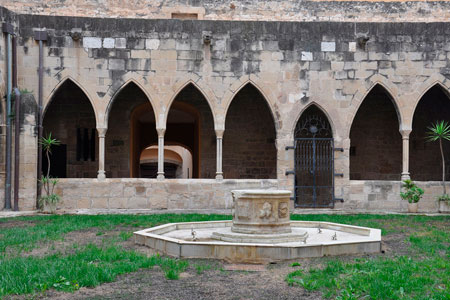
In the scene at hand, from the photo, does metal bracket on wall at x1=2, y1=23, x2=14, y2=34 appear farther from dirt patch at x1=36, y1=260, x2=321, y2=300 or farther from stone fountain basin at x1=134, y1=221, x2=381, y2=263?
dirt patch at x1=36, y1=260, x2=321, y2=300

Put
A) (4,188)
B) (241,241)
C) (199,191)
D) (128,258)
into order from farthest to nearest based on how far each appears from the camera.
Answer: (199,191) < (4,188) < (241,241) < (128,258)

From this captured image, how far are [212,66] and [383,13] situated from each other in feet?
25.4

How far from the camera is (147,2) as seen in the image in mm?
17562

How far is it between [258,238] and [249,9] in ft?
40.2

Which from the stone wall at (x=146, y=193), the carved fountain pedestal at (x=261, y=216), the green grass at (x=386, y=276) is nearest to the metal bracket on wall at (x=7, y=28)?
the stone wall at (x=146, y=193)

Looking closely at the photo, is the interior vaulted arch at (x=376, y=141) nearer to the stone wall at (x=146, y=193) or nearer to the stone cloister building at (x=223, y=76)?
the stone cloister building at (x=223, y=76)

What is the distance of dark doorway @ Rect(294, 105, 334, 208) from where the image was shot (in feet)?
48.4

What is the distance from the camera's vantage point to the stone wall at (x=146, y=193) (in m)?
12.6

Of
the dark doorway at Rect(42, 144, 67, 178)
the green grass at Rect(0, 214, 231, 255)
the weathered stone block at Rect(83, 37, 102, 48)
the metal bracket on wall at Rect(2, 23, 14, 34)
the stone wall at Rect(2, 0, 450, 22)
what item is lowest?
the green grass at Rect(0, 214, 231, 255)

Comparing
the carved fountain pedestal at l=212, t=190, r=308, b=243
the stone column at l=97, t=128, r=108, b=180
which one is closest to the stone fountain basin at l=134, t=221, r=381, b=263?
the carved fountain pedestal at l=212, t=190, r=308, b=243

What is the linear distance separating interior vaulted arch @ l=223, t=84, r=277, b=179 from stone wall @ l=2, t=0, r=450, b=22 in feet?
10.7

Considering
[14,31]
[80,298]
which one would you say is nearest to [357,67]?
[14,31]

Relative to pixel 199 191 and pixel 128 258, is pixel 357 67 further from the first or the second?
pixel 128 258

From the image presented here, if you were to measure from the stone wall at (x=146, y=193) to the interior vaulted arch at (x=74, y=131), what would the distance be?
2650mm
